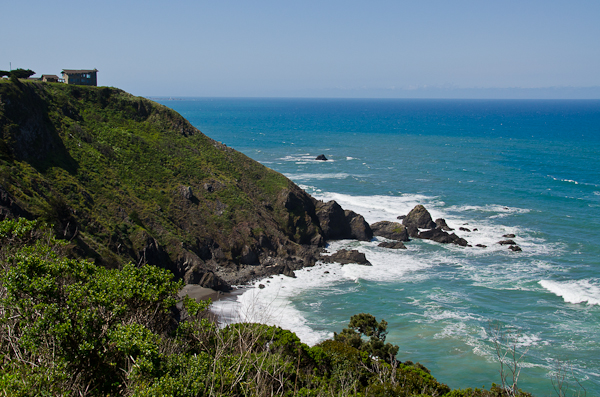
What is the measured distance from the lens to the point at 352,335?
29.2m

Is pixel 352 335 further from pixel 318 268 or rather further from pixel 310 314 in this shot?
pixel 318 268

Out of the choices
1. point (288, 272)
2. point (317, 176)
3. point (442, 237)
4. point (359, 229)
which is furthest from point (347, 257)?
point (317, 176)

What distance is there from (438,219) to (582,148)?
9666 cm

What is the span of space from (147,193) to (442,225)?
133 feet

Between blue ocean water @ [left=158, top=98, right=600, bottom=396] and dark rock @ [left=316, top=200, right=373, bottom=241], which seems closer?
blue ocean water @ [left=158, top=98, right=600, bottom=396]

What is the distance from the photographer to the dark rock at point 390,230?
61188 millimetres

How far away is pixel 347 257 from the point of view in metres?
53.3

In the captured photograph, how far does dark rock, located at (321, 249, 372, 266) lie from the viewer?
52781 millimetres

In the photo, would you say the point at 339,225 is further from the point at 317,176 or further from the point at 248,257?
the point at 317,176

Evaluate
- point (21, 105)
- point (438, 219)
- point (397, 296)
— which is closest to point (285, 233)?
point (397, 296)

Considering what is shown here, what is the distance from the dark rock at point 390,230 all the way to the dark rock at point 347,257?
369 inches

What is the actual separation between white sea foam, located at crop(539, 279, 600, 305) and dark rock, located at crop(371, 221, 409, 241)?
18187 millimetres

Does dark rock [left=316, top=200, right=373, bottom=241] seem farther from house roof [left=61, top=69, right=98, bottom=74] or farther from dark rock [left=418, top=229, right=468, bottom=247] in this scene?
house roof [left=61, top=69, right=98, bottom=74]

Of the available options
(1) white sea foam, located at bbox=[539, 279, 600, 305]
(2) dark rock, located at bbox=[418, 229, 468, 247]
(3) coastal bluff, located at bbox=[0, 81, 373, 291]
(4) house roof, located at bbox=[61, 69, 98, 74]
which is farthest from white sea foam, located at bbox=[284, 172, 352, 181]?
(1) white sea foam, located at bbox=[539, 279, 600, 305]
